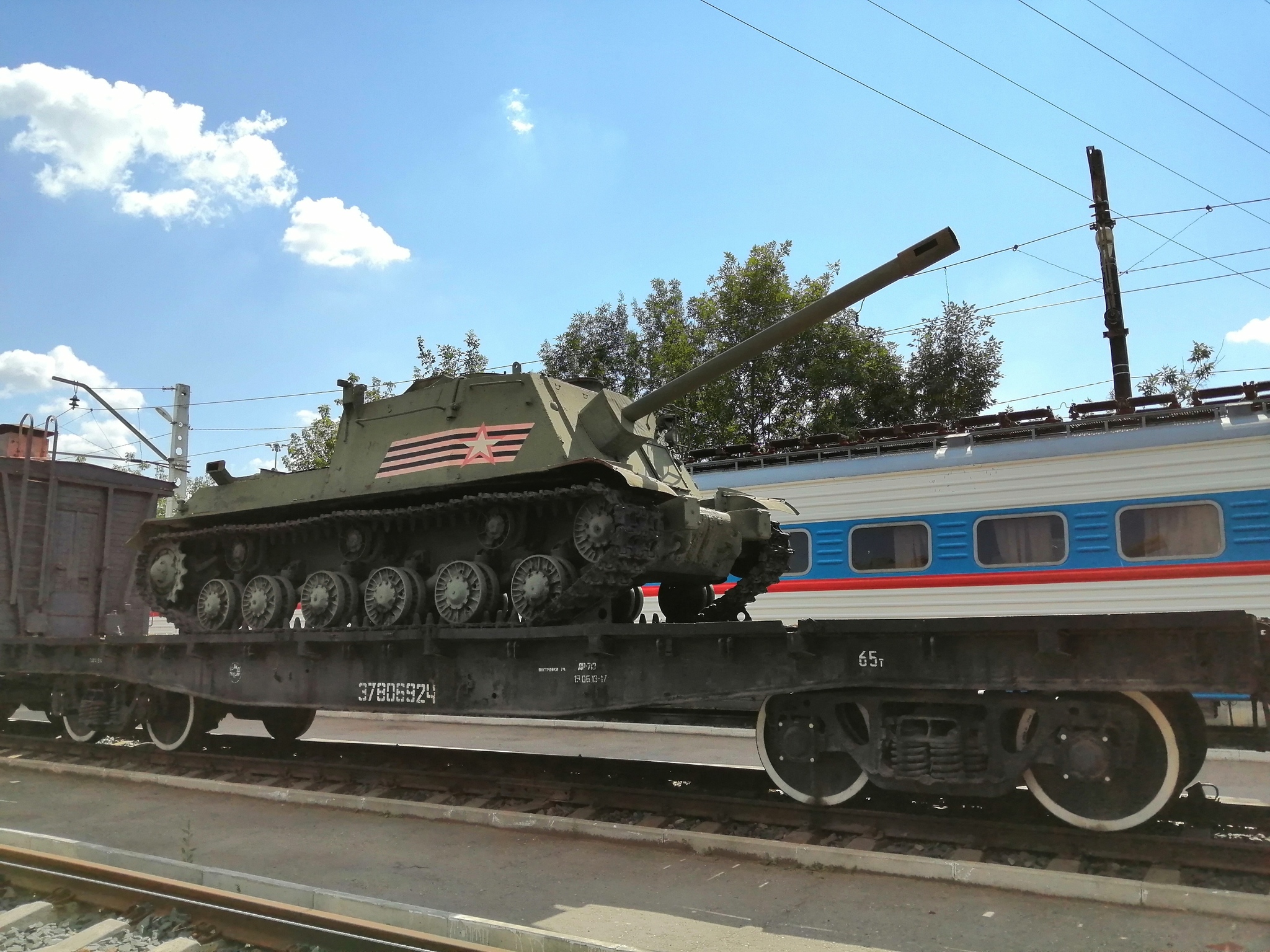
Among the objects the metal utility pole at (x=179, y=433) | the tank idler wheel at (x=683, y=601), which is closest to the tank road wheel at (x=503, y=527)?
the tank idler wheel at (x=683, y=601)

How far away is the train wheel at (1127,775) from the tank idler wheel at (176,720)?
378 inches

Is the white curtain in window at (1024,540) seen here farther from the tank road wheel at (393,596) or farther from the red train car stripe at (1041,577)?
the tank road wheel at (393,596)

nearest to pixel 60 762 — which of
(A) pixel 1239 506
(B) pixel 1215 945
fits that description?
(B) pixel 1215 945

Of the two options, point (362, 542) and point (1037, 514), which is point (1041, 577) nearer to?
point (1037, 514)

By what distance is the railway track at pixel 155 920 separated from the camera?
5.21 meters

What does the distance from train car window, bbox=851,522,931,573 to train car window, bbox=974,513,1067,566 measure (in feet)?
2.39

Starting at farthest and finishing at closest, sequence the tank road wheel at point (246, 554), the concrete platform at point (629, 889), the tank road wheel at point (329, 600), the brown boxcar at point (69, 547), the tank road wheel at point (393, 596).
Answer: the brown boxcar at point (69, 547), the tank road wheel at point (246, 554), the tank road wheel at point (329, 600), the tank road wheel at point (393, 596), the concrete platform at point (629, 889)

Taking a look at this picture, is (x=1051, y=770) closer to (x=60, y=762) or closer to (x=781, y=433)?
(x=60, y=762)

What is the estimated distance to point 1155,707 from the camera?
641 cm

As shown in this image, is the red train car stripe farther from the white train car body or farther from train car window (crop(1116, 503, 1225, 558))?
train car window (crop(1116, 503, 1225, 558))

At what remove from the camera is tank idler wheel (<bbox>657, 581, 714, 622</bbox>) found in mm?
11359

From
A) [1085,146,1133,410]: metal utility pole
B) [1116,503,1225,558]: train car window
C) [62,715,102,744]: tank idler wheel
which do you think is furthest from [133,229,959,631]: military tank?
[1085,146,1133,410]: metal utility pole

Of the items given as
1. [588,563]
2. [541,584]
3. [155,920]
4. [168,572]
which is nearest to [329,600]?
[541,584]

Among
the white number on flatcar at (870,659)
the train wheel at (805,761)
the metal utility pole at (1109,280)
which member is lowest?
the train wheel at (805,761)
